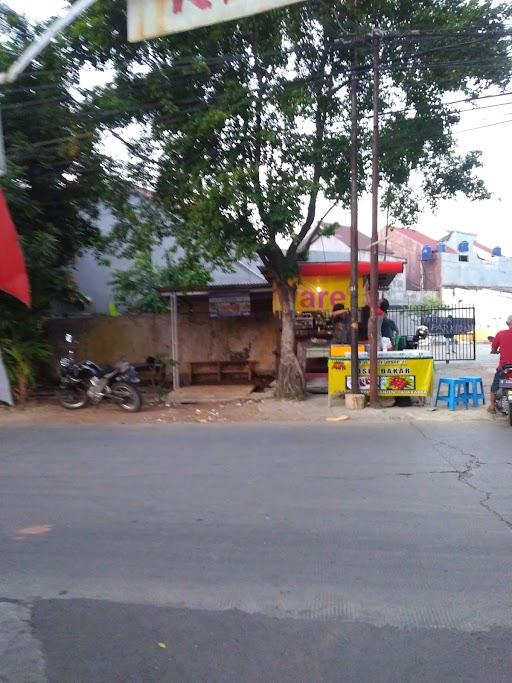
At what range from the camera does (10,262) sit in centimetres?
948

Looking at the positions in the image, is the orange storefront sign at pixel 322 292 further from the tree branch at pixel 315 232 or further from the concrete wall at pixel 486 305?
the concrete wall at pixel 486 305

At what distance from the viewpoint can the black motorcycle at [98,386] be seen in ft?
41.0

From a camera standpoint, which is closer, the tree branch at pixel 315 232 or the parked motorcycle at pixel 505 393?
the parked motorcycle at pixel 505 393

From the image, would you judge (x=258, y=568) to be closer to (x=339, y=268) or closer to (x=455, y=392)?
(x=455, y=392)

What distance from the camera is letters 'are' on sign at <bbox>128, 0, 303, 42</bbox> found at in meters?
5.40

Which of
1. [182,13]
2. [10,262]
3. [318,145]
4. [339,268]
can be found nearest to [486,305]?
[339,268]

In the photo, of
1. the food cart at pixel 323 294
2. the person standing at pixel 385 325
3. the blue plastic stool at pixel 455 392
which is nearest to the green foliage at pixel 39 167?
the food cart at pixel 323 294

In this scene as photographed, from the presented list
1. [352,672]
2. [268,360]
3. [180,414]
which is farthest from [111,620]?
[268,360]

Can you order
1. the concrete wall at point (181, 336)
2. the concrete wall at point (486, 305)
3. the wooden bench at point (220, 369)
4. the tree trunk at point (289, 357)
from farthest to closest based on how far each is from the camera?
the concrete wall at point (486, 305), the concrete wall at point (181, 336), the wooden bench at point (220, 369), the tree trunk at point (289, 357)

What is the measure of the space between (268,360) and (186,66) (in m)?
7.64

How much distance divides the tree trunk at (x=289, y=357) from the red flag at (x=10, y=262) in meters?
5.61

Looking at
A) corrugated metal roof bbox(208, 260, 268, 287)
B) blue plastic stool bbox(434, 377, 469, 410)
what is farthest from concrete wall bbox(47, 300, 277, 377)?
blue plastic stool bbox(434, 377, 469, 410)

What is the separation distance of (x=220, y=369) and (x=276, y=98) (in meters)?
7.38

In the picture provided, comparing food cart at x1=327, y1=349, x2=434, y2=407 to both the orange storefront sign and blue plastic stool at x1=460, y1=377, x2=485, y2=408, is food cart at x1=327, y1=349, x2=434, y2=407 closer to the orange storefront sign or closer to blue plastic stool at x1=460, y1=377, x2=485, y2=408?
blue plastic stool at x1=460, y1=377, x2=485, y2=408
